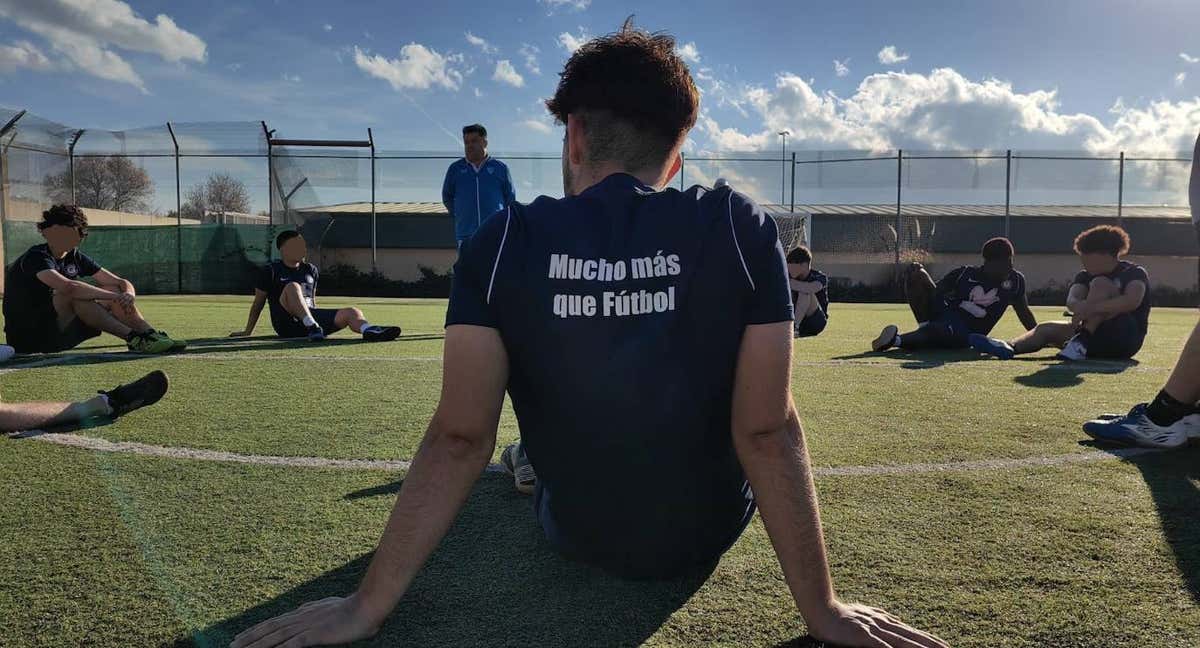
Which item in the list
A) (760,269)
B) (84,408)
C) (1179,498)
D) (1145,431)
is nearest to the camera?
(760,269)

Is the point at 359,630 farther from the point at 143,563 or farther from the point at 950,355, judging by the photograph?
the point at 950,355

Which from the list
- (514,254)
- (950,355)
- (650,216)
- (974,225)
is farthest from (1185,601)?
(974,225)

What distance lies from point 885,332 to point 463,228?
16.6 ft

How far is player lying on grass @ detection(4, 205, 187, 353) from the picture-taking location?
6.51 meters

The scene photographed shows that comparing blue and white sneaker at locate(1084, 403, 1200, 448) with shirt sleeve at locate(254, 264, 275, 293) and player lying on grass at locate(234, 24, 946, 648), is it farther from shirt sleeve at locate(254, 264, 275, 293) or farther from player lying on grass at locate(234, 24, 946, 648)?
shirt sleeve at locate(254, 264, 275, 293)

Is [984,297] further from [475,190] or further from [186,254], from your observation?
[186,254]

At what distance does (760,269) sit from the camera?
1.53 meters

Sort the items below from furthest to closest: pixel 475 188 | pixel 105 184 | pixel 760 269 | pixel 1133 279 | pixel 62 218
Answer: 1. pixel 105 184
2. pixel 475 188
3. pixel 1133 279
4. pixel 62 218
5. pixel 760 269

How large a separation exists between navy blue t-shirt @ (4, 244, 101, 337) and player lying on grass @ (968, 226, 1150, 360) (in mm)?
8846

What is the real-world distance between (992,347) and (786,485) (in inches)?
273

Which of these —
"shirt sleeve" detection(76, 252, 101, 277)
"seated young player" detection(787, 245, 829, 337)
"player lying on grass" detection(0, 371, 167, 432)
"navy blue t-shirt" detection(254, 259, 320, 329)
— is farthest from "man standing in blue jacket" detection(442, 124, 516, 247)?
"player lying on grass" detection(0, 371, 167, 432)

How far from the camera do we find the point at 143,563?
6.93 feet

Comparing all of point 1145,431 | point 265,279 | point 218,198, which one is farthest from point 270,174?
point 1145,431

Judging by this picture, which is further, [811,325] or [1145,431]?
[811,325]
